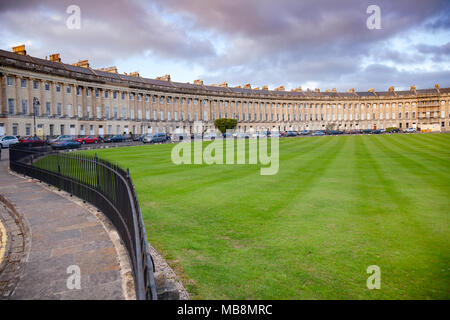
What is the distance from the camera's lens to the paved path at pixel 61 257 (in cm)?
443

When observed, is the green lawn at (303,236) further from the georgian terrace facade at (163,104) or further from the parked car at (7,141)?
the georgian terrace facade at (163,104)

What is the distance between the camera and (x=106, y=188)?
26.5ft

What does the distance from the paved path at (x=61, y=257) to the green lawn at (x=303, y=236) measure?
43.8 inches

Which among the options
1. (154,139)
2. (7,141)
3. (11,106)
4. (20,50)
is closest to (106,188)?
(7,141)

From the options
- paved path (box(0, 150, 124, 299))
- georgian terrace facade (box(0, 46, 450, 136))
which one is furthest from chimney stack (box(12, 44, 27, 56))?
paved path (box(0, 150, 124, 299))

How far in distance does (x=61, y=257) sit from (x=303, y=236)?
4830 millimetres

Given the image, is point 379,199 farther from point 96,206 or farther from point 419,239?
point 96,206

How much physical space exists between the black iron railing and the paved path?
16.6 inches

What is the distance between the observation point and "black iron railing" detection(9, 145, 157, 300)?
138 inches

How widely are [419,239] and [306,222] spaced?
2.36 metres

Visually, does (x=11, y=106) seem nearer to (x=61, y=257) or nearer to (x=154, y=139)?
(x=154, y=139)

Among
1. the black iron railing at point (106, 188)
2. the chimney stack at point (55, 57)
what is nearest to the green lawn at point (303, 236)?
the black iron railing at point (106, 188)

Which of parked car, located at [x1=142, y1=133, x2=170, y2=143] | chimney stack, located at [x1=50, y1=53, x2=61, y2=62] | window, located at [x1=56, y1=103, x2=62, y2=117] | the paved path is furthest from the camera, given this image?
chimney stack, located at [x1=50, y1=53, x2=61, y2=62]

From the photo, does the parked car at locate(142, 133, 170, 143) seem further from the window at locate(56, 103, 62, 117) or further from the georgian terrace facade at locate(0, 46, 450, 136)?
the window at locate(56, 103, 62, 117)
